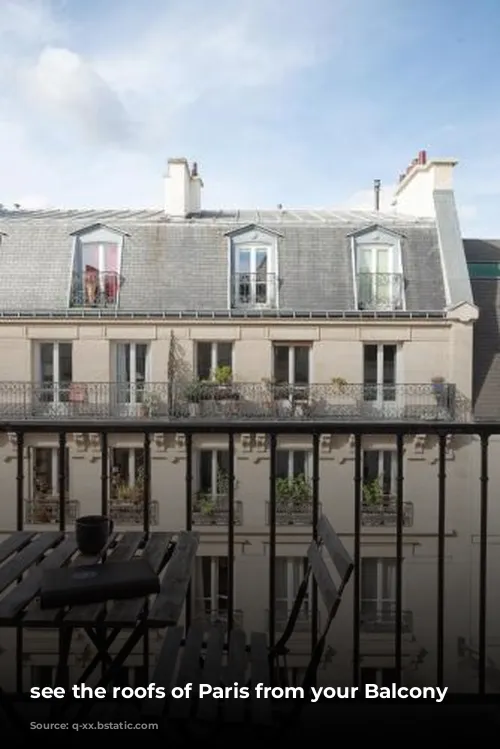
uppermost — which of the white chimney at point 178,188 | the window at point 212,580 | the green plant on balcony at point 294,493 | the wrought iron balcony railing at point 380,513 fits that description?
the white chimney at point 178,188

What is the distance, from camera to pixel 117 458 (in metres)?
12.2

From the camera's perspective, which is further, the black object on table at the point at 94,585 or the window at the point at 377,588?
the window at the point at 377,588

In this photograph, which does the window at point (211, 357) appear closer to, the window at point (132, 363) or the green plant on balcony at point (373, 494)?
the window at point (132, 363)

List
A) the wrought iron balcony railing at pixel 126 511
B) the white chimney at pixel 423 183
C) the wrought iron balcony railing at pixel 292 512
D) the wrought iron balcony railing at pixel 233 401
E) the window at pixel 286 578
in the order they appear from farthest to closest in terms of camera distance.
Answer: the white chimney at pixel 423 183, the wrought iron balcony railing at pixel 233 401, the wrought iron balcony railing at pixel 126 511, the wrought iron balcony railing at pixel 292 512, the window at pixel 286 578

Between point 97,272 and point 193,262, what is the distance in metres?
1.96

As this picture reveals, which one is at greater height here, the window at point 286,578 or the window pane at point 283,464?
the window pane at point 283,464

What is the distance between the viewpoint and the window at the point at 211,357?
42.3 ft

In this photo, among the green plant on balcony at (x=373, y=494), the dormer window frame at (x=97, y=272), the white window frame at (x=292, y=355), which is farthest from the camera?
the dormer window frame at (x=97, y=272)

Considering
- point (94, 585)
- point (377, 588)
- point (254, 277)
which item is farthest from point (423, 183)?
point (94, 585)

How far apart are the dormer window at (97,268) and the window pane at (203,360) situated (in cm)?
191

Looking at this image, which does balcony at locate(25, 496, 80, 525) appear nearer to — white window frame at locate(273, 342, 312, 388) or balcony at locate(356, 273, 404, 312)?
white window frame at locate(273, 342, 312, 388)

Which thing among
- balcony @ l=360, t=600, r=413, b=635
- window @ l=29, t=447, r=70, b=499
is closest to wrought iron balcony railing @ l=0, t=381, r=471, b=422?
window @ l=29, t=447, r=70, b=499

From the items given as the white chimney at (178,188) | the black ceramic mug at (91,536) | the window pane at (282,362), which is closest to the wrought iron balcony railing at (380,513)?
the window pane at (282,362)

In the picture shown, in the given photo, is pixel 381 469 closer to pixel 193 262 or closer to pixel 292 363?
pixel 292 363
